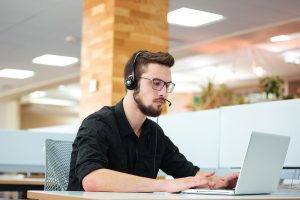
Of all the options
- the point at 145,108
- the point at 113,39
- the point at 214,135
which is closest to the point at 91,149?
the point at 145,108

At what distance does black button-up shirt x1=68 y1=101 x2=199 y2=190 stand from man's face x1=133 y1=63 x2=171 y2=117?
0.34 feet

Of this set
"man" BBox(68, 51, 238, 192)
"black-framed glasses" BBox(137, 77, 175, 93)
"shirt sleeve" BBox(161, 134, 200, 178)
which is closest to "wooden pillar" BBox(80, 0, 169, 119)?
"shirt sleeve" BBox(161, 134, 200, 178)

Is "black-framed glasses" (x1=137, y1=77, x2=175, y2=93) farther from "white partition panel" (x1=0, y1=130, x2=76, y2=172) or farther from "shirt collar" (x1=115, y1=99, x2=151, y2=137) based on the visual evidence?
"white partition panel" (x1=0, y1=130, x2=76, y2=172)

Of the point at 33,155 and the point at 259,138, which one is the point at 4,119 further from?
the point at 259,138

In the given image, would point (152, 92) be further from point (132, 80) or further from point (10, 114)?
point (10, 114)

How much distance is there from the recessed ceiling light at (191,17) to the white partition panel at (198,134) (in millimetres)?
2660

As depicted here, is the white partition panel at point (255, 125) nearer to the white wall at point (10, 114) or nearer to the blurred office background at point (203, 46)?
the blurred office background at point (203, 46)

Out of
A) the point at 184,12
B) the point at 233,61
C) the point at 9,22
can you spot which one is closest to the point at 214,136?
the point at 184,12

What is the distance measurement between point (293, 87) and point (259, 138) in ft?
30.0

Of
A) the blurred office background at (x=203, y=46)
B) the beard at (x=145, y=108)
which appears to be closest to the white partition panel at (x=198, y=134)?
the beard at (x=145, y=108)

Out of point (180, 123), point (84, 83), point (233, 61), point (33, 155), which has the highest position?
point (233, 61)

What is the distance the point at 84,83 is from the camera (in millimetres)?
5164

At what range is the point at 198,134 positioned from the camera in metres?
3.15

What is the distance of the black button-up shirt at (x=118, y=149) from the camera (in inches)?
67.1
